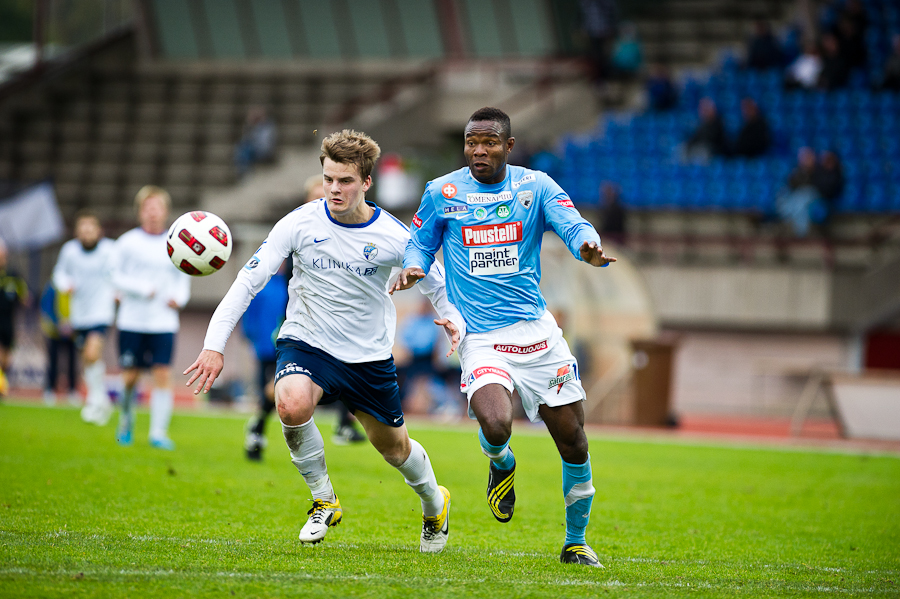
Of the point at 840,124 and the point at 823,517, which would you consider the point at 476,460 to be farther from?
the point at 840,124

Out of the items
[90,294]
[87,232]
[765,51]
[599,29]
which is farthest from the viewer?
[599,29]

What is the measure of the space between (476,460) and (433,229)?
5.79 metres

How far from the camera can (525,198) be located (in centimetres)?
601

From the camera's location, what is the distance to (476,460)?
37.4ft

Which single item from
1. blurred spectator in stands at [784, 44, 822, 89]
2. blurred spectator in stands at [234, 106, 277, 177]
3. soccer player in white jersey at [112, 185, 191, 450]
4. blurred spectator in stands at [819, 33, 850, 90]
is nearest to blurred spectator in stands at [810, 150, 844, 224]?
blurred spectator in stands at [819, 33, 850, 90]

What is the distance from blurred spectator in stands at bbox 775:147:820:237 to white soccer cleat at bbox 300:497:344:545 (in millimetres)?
15507

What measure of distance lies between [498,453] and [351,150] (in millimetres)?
1958

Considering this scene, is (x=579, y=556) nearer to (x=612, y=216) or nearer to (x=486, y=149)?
(x=486, y=149)

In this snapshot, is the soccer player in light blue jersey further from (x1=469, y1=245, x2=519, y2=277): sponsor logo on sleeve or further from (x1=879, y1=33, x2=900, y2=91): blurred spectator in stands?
(x1=879, y1=33, x2=900, y2=91): blurred spectator in stands

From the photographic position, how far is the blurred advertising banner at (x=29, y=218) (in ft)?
65.8

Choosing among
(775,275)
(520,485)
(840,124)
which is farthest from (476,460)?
(840,124)

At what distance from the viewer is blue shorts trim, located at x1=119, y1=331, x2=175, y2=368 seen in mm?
10391

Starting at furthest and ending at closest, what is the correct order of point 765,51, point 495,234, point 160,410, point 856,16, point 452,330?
point 765,51 → point 856,16 → point 160,410 → point 495,234 → point 452,330

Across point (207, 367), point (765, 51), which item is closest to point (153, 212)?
point (207, 367)
